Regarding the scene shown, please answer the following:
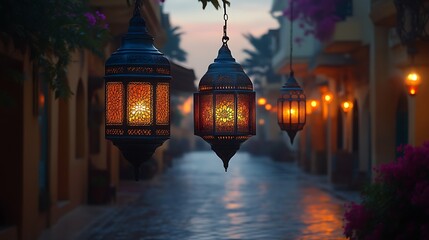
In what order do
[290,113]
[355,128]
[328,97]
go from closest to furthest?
[290,113] < [355,128] < [328,97]

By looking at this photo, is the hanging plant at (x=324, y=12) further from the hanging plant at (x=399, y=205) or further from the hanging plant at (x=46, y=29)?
the hanging plant at (x=399, y=205)

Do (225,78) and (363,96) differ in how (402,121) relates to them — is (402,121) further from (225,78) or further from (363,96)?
(225,78)

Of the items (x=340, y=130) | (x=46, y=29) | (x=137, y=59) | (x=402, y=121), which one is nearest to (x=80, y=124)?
(x=402, y=121)

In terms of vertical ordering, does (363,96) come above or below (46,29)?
below

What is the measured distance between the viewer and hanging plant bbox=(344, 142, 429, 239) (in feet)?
34.1

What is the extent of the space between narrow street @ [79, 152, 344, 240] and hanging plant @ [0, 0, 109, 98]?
4375 mm

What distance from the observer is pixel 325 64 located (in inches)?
1262

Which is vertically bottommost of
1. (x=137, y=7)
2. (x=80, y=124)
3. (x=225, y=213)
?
(x=225, y=213)

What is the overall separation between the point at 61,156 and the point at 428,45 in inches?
339

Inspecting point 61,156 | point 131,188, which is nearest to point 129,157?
point 61,156

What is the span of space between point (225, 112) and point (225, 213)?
14.6 metres

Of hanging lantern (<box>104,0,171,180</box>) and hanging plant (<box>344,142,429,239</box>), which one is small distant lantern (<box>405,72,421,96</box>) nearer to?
hanging plant (<box>344,142,429,239</box>)

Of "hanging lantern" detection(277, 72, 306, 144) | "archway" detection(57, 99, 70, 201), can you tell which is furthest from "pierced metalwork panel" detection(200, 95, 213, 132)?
"archway" detection(57, 99, 70, 201)

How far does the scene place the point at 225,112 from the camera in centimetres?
664
